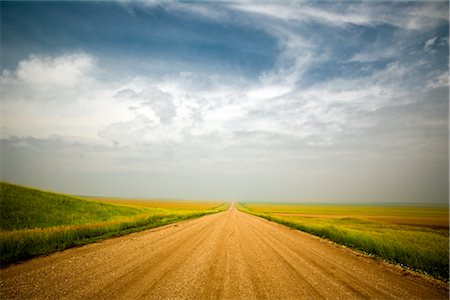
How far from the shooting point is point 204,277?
7637 mm

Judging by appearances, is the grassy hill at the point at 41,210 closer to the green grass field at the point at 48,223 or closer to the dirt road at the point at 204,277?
the green grass field at the point at 48,223

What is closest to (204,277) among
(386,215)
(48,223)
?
(48,223)

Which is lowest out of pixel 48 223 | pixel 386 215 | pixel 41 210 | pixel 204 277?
pixel 386 215

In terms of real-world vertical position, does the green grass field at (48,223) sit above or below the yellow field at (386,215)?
above

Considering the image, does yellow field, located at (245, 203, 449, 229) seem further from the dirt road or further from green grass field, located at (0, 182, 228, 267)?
the dirt road

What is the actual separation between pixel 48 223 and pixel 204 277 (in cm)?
2265

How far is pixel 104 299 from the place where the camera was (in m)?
5.67

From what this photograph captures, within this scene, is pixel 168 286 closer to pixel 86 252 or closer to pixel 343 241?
pixel 86 252

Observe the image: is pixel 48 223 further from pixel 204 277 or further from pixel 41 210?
pixel 204 277

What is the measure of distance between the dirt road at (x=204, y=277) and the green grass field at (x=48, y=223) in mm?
1744

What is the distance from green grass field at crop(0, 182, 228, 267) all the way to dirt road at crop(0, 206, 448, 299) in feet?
5.72

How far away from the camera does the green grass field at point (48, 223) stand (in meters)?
10.4

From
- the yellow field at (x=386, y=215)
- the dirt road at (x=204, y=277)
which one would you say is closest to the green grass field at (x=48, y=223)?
the dirt road at (x=204, y=277)

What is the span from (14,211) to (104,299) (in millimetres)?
26541
